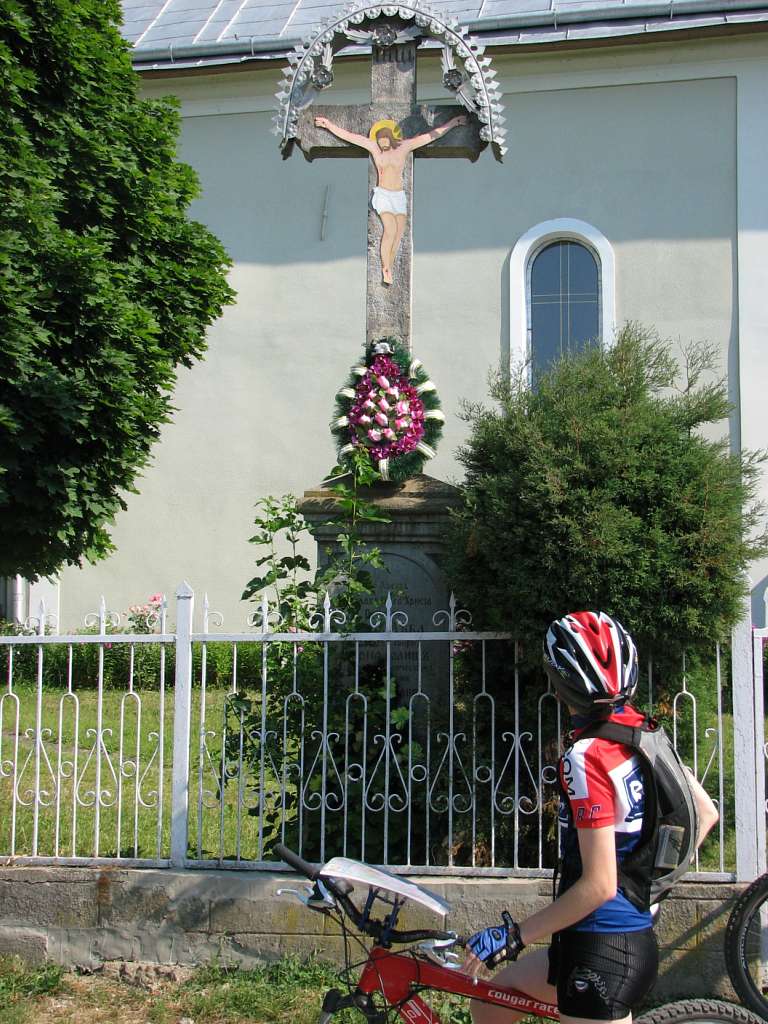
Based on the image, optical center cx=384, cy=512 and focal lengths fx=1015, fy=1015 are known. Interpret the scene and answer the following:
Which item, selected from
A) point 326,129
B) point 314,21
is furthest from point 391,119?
point 314,21

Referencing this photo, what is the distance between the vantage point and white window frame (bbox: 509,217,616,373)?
461 inches

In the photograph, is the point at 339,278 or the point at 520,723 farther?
the point at 339,278

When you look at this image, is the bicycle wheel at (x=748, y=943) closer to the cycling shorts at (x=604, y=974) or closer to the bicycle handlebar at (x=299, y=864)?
the cycling shorts at (x=604, y=974)

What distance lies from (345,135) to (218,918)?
167 inches

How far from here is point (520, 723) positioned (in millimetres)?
4660

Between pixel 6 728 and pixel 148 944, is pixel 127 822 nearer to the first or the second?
pixel 148 944

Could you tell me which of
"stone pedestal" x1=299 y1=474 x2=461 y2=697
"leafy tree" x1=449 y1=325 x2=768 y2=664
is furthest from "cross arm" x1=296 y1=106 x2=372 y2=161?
"leafy tree" x1=449 y1=325 x2=768 y2=664

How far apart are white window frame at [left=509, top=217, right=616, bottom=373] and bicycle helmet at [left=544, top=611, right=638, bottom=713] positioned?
9420mm

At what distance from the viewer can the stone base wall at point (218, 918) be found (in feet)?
14.2

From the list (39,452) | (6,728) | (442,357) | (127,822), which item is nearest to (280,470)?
(442,357)

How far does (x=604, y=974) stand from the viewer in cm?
235

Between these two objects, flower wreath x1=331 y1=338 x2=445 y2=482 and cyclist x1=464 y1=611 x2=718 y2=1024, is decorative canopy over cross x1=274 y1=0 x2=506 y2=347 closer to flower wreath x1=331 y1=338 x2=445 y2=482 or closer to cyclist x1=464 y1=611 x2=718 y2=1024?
flower wreath x1=331 y1=338 x2=445 y2=482

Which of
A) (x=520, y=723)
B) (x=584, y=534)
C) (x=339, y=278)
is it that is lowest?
(x=520, y=723)

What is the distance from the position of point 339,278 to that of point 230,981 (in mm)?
9329
